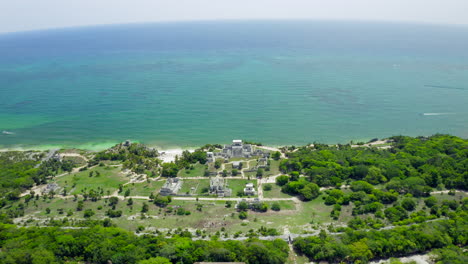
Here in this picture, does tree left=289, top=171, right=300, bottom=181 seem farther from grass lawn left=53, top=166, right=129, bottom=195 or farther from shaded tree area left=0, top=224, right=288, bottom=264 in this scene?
grass lawn left=53, top=166, right=129, bottom=195

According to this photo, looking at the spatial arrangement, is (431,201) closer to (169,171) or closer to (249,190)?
(249,190)

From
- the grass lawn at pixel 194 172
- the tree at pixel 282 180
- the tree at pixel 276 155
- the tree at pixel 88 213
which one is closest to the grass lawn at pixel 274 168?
the tree at pixel 276 155

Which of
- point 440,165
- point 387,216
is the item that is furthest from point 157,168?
point 440,165

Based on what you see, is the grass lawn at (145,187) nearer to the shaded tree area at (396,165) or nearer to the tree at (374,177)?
the shaded tree area at (396,165)

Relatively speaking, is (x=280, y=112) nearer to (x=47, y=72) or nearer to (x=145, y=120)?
(x=145, y=120)

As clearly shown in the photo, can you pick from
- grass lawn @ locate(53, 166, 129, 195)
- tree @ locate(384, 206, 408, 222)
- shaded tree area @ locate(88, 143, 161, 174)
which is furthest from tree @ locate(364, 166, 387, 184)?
grass lawn @ locate(53, 166, 129, 195)
